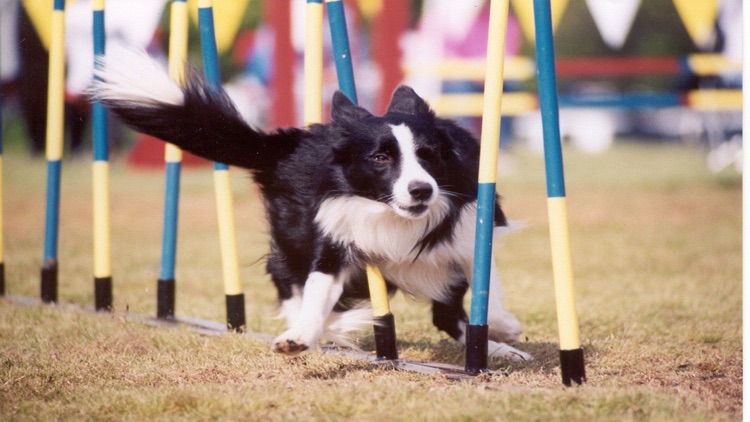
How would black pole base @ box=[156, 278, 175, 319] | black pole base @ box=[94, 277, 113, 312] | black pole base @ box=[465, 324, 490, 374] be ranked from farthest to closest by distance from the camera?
1. black pole base @ box=[94, 277, 113, 312]
2. black pole base @ box=[156, 278, 175, 319]
3. black pole base @ box=[465, 324, 490, 374]

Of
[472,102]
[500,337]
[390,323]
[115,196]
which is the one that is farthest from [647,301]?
[472,102]

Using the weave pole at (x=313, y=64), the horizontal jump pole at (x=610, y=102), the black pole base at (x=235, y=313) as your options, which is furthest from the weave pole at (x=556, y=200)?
the horizontal jump pole at (x=610, y=102)

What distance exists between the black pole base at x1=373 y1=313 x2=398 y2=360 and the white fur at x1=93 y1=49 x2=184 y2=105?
3.81 feet

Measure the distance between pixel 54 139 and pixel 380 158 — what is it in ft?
7.77

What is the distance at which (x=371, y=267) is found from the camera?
3617 mm

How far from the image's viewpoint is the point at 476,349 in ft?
10.9

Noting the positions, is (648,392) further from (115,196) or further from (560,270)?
(115,196)

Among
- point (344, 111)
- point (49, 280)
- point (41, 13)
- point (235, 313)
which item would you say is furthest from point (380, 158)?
point (41, 13)

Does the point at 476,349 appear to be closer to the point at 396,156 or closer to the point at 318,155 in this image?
the point at 396,156

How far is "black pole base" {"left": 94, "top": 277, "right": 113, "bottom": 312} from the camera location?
4.82 metres

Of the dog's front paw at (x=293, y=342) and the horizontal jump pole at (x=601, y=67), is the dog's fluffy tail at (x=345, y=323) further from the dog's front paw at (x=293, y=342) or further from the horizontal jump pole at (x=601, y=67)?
the horizontal jump pole at (x=601, y=67)

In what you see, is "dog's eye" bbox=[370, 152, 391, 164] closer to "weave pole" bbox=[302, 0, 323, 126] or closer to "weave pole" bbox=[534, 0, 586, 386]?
"weave pole" bbox=[302, 0, 323, 126]

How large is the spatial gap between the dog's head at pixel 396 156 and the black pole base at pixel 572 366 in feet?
2.34

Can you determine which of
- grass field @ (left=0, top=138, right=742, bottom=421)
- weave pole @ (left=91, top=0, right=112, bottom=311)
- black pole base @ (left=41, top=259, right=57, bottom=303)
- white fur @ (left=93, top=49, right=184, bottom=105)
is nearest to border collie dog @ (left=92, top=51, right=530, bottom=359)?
white fur @ (left=93, top=49, right=184, bottom=105)
